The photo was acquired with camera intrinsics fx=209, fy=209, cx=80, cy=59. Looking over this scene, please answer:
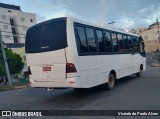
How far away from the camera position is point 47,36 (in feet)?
26.9

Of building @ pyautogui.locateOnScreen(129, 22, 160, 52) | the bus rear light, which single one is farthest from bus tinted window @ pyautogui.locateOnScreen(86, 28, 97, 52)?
building @ pyautogui.locateOnScreen(129, 22, 160, 52)

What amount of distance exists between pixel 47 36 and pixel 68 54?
1.30 m

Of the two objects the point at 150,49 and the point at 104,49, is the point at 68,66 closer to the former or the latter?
the point at 104,49

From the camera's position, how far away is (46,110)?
722 centimetres

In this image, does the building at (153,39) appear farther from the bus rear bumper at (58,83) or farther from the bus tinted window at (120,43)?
the bus rear bumper at (58,83)

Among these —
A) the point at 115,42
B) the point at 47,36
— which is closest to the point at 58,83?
the point at 47,36

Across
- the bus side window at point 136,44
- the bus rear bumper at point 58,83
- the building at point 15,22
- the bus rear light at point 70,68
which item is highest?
the building at point 15,22

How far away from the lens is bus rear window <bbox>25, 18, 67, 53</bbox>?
7805mm

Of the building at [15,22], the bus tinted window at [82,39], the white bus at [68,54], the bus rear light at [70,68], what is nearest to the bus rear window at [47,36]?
the white bus at [68,54]

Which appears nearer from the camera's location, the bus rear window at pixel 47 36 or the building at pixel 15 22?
the bus rear window at pixel 47 36

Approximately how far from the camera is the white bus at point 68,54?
761cm

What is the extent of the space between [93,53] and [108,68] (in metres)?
1.57

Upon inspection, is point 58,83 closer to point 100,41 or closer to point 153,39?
point 100,41

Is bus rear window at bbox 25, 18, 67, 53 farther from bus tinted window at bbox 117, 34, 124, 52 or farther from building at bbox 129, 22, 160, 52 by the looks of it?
building at bbox 129, 22, 160, 52
